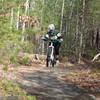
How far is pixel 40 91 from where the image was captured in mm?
9672

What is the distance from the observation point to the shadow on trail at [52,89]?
29.6 ft

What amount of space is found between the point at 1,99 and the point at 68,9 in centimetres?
4491

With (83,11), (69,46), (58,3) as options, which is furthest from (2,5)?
(58,3)

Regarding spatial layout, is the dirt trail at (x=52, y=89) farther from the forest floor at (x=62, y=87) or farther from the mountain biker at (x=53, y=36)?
the mountain biker at (x=53, y=36)

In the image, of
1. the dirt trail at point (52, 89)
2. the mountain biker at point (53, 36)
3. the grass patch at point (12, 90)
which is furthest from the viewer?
the mountain biker at point (53, 36)

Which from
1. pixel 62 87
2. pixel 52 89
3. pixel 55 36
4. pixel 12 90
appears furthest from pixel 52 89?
pixel 55 36

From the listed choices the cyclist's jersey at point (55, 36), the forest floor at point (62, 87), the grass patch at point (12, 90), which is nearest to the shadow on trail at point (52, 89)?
the forest floor at point (62, 87)

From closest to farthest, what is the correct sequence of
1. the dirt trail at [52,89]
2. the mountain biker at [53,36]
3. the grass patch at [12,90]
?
1. the grass patch at [12,90]
2. the dirt trail at [52,89]
3. the mountain biker at [53,36]

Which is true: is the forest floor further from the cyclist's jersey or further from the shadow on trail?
the cyclist's jersey

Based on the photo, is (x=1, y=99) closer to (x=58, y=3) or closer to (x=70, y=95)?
(x=70, y=95)

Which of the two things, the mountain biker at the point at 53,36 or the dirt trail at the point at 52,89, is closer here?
the dirt trail at the point at 52,89

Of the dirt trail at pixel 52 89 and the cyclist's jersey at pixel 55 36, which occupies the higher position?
the cyclist's jersey at pixel 55 36

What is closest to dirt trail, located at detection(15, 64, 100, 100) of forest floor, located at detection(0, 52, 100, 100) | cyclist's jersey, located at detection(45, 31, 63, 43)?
forest floor, located at detection(0, 52, 100, 100)

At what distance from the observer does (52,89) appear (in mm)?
10102
